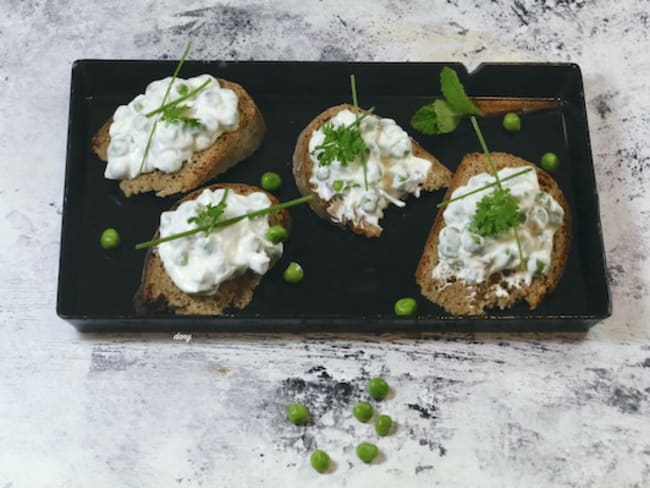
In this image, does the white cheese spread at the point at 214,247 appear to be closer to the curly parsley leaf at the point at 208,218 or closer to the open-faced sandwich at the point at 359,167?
the curly parsley leaf at the point at 208,218

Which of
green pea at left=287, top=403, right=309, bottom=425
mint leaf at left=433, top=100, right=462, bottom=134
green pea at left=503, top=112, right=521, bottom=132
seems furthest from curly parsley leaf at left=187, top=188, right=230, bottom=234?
green pea at left=503, top=112, right=521, bottom=132

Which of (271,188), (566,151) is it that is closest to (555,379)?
(566,151)

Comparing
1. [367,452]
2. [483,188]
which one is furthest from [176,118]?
[367,452]

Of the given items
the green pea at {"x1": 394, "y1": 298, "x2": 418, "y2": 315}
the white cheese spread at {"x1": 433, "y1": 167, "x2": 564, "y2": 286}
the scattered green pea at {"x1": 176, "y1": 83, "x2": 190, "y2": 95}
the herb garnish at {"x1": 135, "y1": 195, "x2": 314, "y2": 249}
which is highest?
the scattered green pea at {"x1": 176, "y1": 83, "x2": 190, "y2": 95}

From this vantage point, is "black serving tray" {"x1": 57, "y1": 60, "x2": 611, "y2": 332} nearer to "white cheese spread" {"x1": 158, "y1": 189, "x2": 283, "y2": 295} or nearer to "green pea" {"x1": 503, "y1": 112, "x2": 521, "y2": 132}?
"green pea" {"x1": 503, "y1": 112, "x2": 521, "y2": 132}

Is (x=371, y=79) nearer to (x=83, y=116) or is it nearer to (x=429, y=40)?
(x=429, y=40)

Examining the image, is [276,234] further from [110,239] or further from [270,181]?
[110,239]
